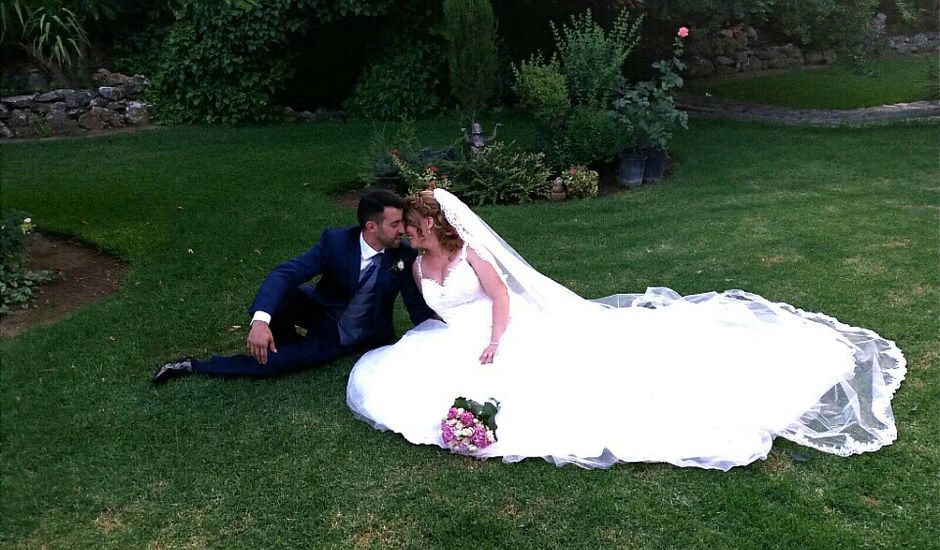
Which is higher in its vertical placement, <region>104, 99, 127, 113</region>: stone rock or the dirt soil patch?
<region>104, 99, 127, 113</region>: stone rock

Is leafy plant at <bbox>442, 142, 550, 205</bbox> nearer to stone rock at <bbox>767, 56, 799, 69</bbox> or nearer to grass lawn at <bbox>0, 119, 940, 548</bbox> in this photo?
grass lawn at <bbox>0, 119, 940, 548</bbox>

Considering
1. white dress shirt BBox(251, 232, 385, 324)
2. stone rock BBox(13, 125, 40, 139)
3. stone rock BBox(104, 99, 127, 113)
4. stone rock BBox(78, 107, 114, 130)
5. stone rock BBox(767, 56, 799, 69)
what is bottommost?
stone rock BBox(13, 125, 40, 139)

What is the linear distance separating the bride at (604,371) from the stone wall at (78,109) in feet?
29.9

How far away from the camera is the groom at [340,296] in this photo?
4215 mm

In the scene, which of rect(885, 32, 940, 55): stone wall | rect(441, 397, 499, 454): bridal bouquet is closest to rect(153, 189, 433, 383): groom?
rect(441, 397, 499, 454): bridal bouquet

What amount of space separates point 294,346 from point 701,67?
580 inches

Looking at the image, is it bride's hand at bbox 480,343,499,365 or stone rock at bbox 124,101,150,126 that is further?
stone rock at bbox 124,101,150,126

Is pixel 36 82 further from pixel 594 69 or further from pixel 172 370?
pixel 172 370

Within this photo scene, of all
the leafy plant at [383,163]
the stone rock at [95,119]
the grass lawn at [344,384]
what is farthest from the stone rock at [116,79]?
the leafy plant at [383,163]

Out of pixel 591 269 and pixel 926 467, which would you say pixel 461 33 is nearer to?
pixel 591 269

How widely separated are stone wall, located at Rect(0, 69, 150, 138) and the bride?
9.13 meters

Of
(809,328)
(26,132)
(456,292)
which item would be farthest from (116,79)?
(809,328)

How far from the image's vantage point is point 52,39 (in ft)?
36.9

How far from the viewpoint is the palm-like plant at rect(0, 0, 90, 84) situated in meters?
11.0
